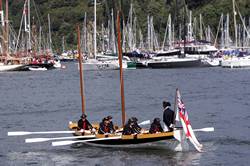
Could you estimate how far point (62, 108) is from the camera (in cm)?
7094

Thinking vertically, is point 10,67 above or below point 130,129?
below

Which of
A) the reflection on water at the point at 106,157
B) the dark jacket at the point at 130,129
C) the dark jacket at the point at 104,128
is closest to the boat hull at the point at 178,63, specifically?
the reflection on water at the point at 106,157

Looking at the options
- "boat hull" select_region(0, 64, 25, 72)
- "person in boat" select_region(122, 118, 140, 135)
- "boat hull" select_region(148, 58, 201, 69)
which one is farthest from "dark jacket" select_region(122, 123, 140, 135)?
"boat hull" select_region(0, 64, 25, 72)

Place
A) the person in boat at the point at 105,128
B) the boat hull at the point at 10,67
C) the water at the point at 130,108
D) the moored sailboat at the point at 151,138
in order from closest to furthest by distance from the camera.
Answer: the moored sailboat at the point at 151,138 → the water at the point at 130,108 → the person in boat at the point at 105,128 → the boat hull at the point at 10,67

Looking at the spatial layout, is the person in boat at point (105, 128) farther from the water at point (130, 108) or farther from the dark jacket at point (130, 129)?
the dark jacket at point (130, 129)

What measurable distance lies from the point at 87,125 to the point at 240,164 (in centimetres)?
944

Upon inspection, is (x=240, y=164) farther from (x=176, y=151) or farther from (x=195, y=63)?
(x=195, y=63)

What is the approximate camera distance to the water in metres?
42.0

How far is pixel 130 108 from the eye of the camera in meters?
68.6

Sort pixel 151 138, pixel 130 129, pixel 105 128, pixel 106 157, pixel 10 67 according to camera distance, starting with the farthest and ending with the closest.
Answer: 1. pixel 10 67
2. pixel 105 128
3. pixel 106 157
4. pixel 130 129
5. pixel 151 138

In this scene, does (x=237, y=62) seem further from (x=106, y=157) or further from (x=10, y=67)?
(x=106, y=157)

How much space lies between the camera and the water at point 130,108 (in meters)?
42.0

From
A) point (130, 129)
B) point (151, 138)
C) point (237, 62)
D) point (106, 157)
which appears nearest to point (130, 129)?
point (130, 129)

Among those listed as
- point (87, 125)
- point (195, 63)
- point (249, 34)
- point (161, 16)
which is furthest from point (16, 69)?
point (87, 125)
